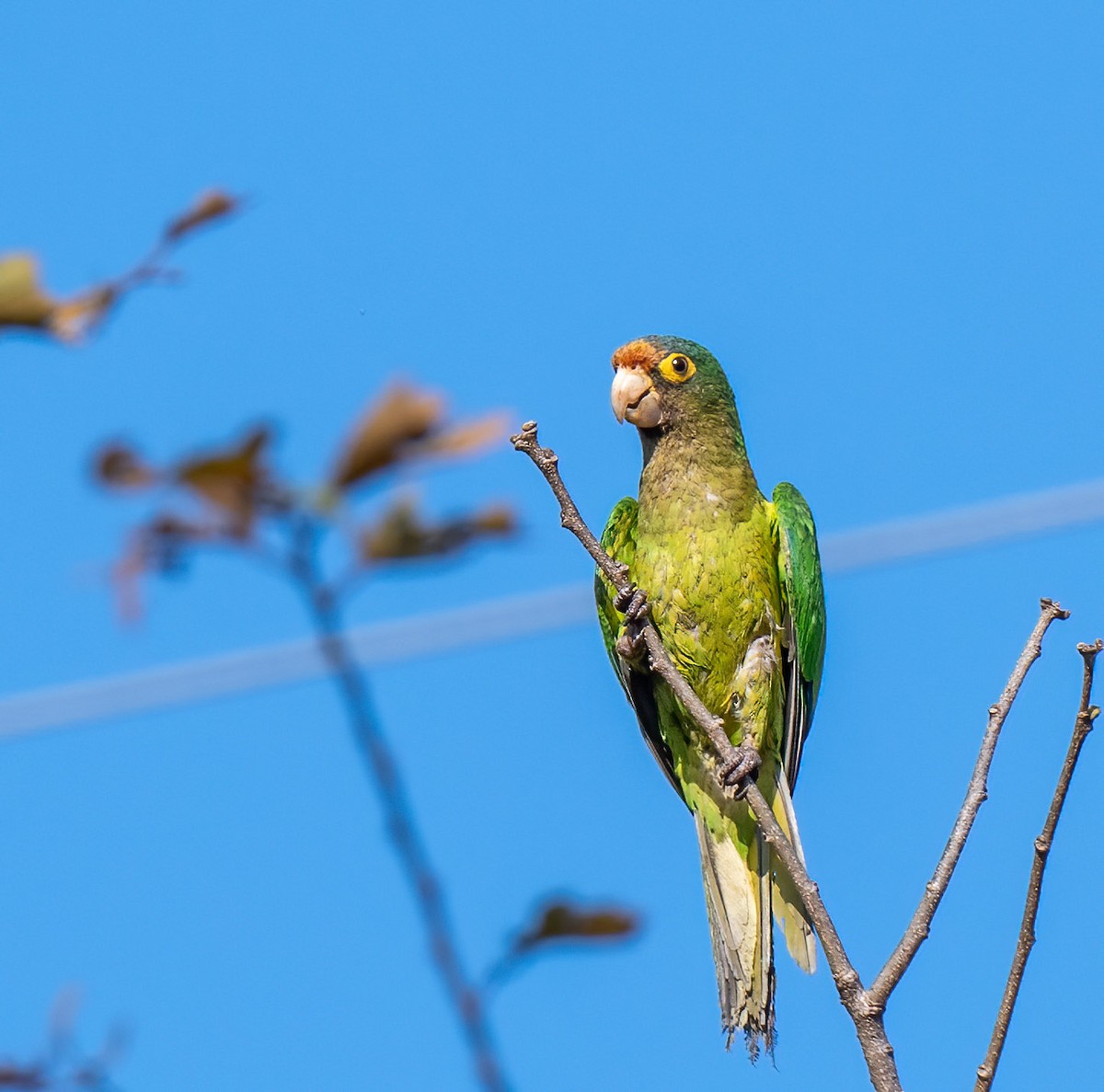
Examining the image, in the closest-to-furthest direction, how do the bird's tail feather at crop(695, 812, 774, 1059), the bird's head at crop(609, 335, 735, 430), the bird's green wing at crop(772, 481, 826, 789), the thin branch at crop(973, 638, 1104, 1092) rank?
1. the thin branch at crop(973, 638, 1104, 1092)
2. the bird's tail feather at crop(695, 812, 774, 1059)
3. the bird's green wing at crop(772, 481, 826, 789)
4. the bird's head at crop(609, 335, 735, 430)

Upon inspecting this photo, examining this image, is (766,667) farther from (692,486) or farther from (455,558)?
(455,558)

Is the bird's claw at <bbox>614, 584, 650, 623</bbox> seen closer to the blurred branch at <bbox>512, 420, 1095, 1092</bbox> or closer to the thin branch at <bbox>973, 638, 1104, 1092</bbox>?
the blurred branch at <bbox>512, 420, 1095, 1092</bbox>

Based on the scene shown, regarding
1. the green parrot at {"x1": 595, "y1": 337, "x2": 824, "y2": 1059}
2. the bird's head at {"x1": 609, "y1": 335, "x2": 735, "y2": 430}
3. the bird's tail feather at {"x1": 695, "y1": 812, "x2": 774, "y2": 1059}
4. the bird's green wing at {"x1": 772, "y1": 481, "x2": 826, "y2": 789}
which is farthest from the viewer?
the bird's head at {"x1": 609, "y1": 335, "x2": 735, "y2": 430}

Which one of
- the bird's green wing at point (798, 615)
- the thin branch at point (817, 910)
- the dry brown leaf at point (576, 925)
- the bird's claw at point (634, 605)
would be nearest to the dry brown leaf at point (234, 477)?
the dry brown leaf at point (576, 925)

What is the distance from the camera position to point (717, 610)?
16.8 feet

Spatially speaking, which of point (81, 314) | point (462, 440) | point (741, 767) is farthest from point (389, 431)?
point (741, 767)

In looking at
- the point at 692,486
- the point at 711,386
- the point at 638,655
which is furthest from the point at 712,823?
the point at 711,386

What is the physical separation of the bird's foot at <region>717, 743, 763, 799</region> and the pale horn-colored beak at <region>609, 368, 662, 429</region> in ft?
4.28

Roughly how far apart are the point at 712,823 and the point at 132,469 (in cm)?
449

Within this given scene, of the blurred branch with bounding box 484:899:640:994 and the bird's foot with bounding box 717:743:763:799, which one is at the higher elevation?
the bird's foot with bounding box 717:743:763:799

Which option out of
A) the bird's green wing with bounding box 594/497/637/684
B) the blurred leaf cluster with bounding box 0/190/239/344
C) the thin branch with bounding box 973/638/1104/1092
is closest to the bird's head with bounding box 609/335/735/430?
the bird's green wing with bounding box 594/497/637/684

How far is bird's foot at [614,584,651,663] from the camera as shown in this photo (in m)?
4.76

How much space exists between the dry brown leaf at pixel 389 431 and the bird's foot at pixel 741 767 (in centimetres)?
379

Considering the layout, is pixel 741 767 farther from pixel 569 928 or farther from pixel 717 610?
pixel 569 928
